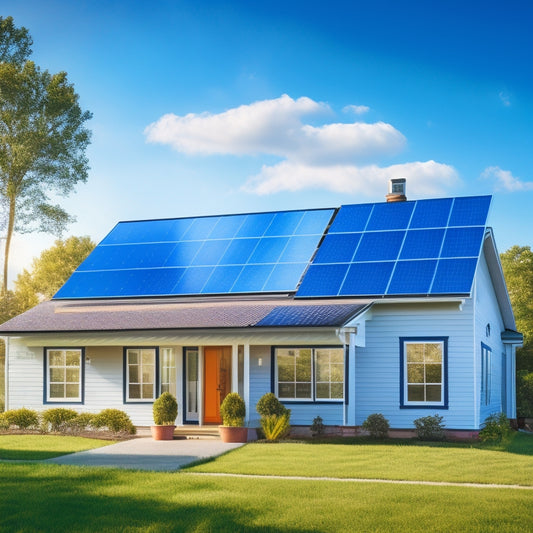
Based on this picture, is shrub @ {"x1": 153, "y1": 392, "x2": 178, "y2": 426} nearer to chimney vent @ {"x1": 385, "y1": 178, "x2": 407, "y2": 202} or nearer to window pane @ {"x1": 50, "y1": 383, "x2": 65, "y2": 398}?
window pane @ {"x1": 50, "y1": 383, "x2": 65, "y2": 398}

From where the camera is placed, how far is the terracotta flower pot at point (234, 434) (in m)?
18.9

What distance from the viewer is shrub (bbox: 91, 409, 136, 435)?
2077 centimetres

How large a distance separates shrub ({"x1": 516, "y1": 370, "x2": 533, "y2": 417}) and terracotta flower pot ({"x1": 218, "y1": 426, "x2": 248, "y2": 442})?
42.5ft

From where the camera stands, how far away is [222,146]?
31938 mm

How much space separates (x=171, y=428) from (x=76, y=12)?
67.8 feet

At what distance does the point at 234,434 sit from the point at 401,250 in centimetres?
689

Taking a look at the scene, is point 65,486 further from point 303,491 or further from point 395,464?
point 395,464

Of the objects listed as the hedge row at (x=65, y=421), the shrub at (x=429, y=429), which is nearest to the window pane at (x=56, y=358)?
the hedge row at (x=65, y=421)

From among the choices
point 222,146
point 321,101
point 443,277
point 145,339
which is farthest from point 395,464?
point 222,146

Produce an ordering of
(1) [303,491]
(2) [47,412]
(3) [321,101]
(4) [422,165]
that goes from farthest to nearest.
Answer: (4) [422,165] < (3) [321,101] < (2) [47,412] < (1) [303,491]

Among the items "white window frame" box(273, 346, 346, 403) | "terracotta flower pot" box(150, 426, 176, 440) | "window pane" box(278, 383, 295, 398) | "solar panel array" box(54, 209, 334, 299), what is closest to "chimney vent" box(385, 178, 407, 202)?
"solar panel array" box(54, 209, 334, 299)

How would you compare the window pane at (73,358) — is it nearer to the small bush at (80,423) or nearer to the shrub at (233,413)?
the small bush at (80,423)

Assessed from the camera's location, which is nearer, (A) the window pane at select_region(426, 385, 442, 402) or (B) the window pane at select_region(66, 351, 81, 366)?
(A) the window pane at select_region(426, 385, 442, 402)

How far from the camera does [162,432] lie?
19812mm
